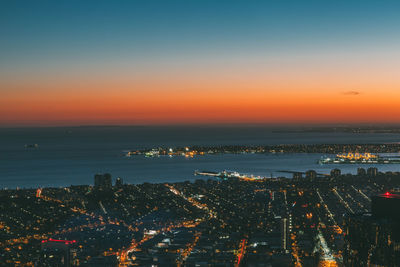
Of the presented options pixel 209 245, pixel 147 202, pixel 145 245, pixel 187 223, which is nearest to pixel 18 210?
pixel 147 202

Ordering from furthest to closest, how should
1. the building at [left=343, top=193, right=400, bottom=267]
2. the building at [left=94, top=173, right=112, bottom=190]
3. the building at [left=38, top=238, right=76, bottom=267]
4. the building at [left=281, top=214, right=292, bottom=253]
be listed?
the building at [left=94, top=173, right=112, bottom=190], the building at [left=281, top=214, right=292, bottom=253], the building at [left=38, top=238, right=76, bottom=267], the building at [left=343, top=193, right=400, bottom=267]

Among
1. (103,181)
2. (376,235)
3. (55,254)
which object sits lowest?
(103,181)

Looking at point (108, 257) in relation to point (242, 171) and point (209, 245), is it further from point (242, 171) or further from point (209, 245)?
point (242, 171)

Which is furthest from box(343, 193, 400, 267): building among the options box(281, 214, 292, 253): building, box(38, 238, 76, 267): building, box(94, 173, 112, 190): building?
box(94, 173, 112, 190): building

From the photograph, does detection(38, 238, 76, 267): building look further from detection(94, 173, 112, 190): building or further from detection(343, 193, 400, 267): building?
detection(94, 173, 112, 190): building

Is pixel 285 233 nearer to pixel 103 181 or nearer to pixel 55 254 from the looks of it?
pixel 55 254

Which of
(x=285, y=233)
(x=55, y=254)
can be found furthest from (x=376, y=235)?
(x=285, y=233)

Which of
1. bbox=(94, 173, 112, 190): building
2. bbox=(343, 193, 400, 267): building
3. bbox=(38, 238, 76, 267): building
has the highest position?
bbox=(343, 193, 400, 267): building

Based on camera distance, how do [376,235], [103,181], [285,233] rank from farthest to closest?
[103,181], [285,233], [376,235]

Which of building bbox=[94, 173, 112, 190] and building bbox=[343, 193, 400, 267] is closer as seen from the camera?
building bbox=[343, 193, 400, 267]
